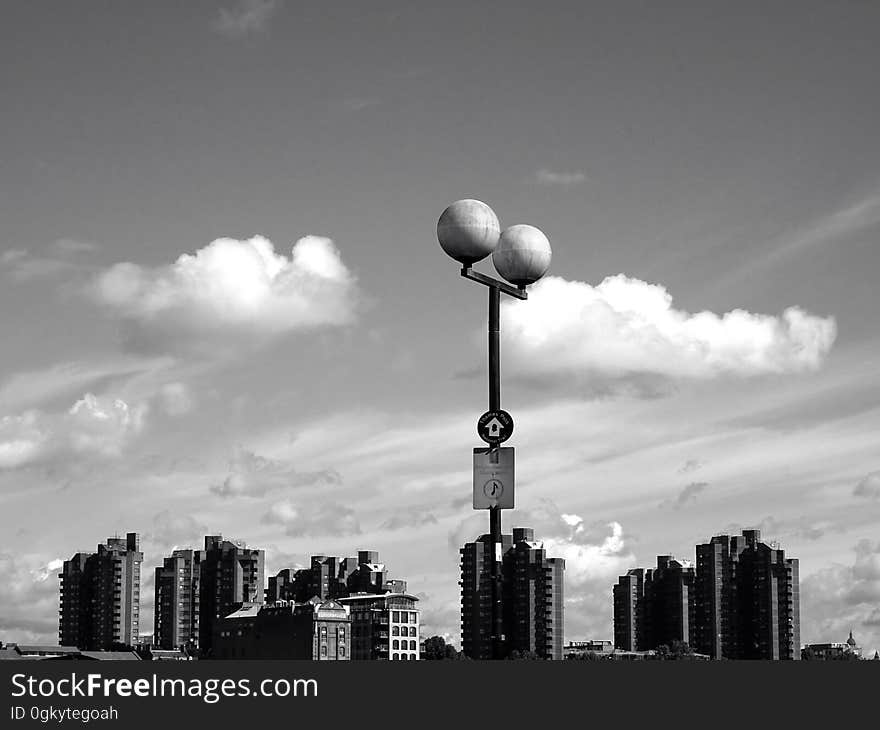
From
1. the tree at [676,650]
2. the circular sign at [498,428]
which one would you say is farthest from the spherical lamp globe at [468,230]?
the tree at [676,650]

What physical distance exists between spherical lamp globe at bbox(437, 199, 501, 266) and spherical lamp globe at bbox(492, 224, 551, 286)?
1.53 feet

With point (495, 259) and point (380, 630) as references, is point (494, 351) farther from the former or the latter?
point (380, 630)

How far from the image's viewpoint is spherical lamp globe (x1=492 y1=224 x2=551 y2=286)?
854 inches

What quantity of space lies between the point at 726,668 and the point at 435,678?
374 cm

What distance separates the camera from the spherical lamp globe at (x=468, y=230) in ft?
69.1

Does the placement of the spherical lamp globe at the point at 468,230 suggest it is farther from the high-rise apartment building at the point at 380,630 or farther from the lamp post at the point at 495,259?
the high-rise apartment building at the point at 380,630

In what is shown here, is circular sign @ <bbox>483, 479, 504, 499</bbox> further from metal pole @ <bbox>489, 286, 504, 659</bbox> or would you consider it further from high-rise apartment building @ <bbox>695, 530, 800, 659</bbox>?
high-rise apartment building @ <bbox>695, 530, 800, 659</bbox>

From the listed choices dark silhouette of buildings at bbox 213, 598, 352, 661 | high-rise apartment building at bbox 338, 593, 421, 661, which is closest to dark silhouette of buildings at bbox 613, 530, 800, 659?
high-rise apartment building at bbox 338, 593, 421, 661

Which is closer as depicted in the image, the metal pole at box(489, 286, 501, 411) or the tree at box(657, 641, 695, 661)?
the metal pole at box(489, 286, 501, 411)

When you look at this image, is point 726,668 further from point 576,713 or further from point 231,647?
point 231,647

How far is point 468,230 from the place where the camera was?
2106 centimetres

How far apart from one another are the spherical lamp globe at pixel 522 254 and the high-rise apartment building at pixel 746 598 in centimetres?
16975

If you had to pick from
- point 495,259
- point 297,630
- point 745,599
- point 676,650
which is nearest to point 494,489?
point 495,259

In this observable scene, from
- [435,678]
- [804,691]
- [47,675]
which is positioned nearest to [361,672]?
[435,678]
